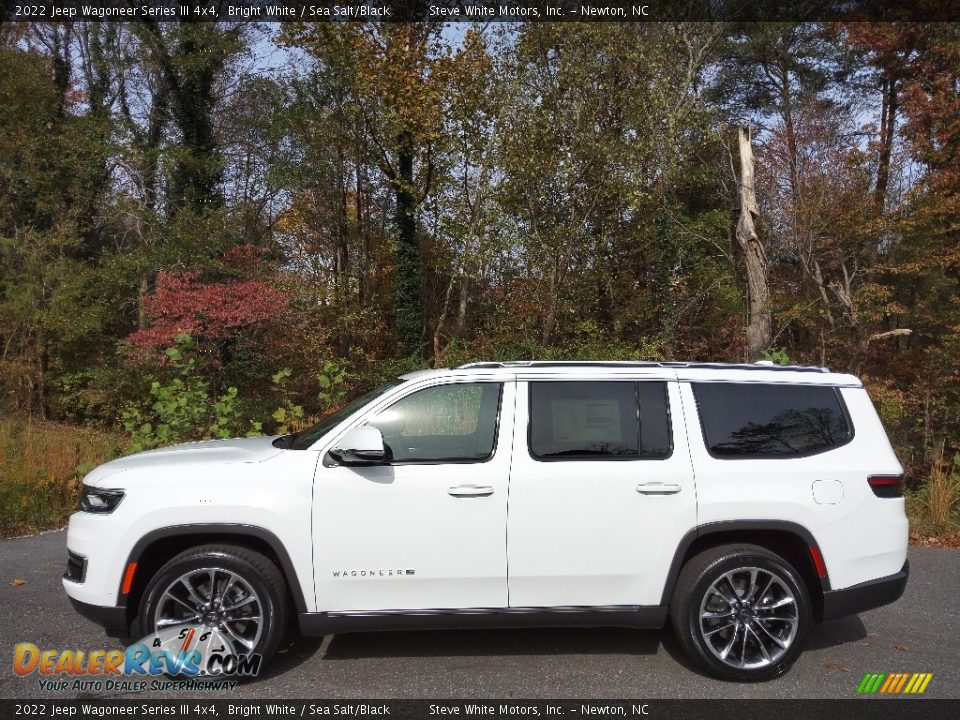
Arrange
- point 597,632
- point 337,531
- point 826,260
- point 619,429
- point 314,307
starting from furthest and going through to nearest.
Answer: point 826,260
point 314,307
point 597,632
point 619,429
point 337,531

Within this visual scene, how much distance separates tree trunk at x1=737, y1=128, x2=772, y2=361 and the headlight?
14069mm

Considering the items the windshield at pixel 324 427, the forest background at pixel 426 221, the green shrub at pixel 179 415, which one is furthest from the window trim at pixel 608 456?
the forest background at pixel 426 221

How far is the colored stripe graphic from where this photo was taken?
3955 millimetres

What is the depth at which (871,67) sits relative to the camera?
23016 mm

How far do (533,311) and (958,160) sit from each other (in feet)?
31.7

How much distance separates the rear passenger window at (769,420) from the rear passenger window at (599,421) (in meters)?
0.30

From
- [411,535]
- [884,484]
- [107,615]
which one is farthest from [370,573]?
[884,484]

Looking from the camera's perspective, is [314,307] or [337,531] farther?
[314,307]

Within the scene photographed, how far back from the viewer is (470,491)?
3988mm

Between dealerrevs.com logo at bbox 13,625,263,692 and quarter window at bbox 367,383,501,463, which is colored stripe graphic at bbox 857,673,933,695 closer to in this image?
quarter window at bbox 367,383,501,463

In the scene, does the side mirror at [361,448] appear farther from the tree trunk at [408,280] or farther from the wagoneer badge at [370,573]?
the tree trunk at [408,280]

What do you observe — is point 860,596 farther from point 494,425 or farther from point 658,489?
point 494,425

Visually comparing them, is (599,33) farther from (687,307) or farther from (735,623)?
(735,623)

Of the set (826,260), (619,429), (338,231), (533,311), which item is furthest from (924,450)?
(338,231)
